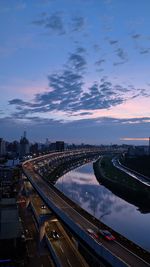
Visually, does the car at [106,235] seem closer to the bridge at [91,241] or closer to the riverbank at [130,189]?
the bridge at [91,241]

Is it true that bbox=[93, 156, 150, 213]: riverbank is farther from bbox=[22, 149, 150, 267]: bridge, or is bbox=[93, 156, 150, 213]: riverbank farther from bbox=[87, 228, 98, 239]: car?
bbox=[87, 228, 98, 239]: car

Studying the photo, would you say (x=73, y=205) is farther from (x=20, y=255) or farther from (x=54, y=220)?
(x=20, y=255)

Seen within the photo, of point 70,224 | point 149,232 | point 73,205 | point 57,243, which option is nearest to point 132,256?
point 70,224

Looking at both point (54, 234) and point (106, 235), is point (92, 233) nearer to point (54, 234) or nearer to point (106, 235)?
point (106, 235)

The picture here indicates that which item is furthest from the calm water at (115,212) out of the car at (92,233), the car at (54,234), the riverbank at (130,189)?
the car at (92,233)

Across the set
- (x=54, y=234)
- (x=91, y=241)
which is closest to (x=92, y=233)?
(x=91, y=241)

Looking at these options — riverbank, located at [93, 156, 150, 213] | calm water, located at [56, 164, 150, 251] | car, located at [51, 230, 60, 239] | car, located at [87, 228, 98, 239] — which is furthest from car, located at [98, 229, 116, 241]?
riverbank, located at [93, 156, 150, 213]

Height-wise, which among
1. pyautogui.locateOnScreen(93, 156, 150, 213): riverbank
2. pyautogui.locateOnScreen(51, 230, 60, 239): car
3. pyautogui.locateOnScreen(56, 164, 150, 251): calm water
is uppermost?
pyautogui.locateOnScreen(51, 230, 60, 239): car

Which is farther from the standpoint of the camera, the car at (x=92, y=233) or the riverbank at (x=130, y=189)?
the riverbank at (x=130, y=189)

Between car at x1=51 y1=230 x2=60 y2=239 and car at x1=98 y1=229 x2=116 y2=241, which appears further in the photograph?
car at x1=51 y1=230 x2=60 y2=239

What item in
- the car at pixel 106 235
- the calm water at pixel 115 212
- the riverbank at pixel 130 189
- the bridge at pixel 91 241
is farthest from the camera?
the riverbank at pixel 130 189
